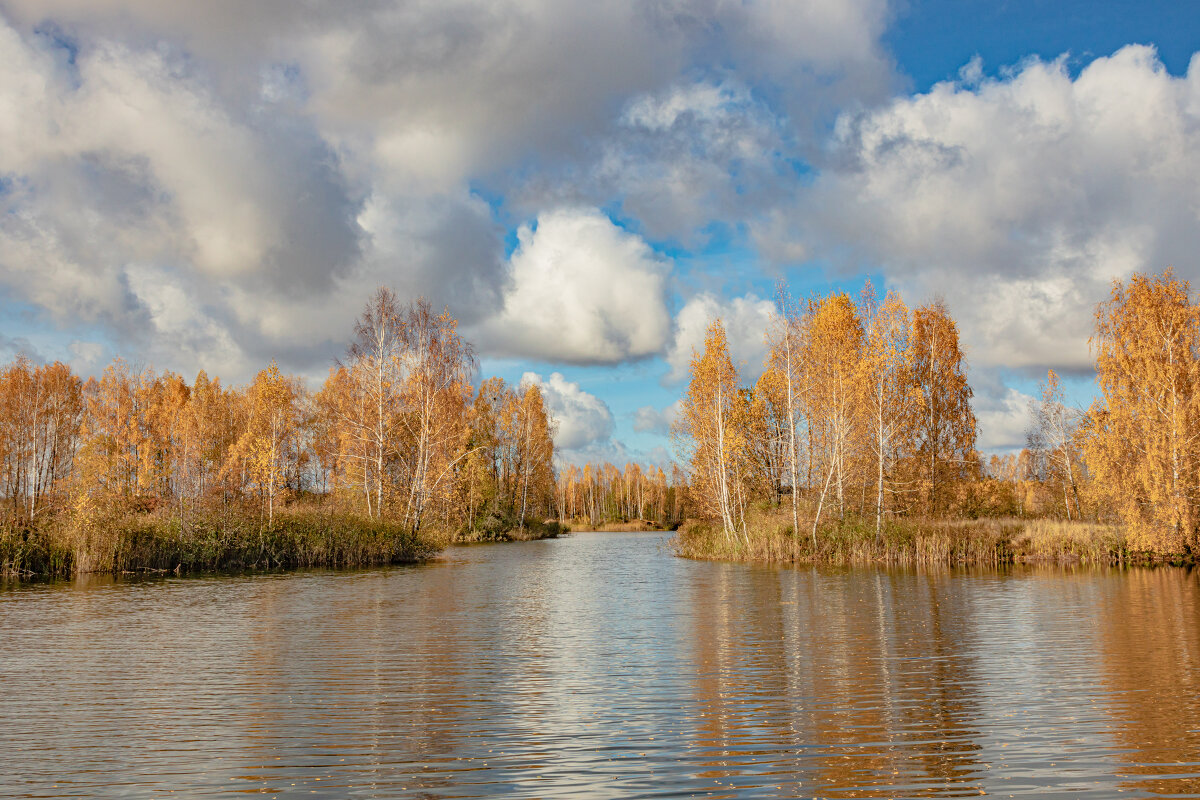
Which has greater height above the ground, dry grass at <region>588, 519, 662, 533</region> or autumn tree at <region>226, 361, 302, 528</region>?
autumn tree at <region>226, 361, 302, 528</region>

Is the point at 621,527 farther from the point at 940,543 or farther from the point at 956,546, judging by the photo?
the point at 940,543

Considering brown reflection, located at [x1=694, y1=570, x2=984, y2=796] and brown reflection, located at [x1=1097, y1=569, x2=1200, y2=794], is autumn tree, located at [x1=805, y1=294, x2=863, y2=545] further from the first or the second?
brown reflection, located at [x1=694, y1=570, x2=984, y2=796]

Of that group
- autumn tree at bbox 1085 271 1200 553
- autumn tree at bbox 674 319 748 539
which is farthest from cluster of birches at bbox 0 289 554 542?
autumn tree at bbox 1085 271 1200 553

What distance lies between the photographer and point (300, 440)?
68.2 m

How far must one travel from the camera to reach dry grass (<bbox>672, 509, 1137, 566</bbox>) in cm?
3378

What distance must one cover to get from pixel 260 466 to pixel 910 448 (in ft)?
117

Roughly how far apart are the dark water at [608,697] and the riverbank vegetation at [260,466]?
35.7 feet

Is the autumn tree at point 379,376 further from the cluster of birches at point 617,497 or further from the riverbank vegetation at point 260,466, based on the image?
the cluster of birches at point 617,497

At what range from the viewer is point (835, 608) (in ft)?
67.1

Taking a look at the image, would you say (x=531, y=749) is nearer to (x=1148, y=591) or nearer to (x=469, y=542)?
(x=1148, y=591)

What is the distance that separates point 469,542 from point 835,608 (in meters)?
49.3

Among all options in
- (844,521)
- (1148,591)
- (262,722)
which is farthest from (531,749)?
(844,521)

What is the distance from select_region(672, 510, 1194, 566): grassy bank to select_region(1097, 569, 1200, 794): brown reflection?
11.9 meters

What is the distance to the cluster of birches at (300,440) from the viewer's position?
42.4 m
